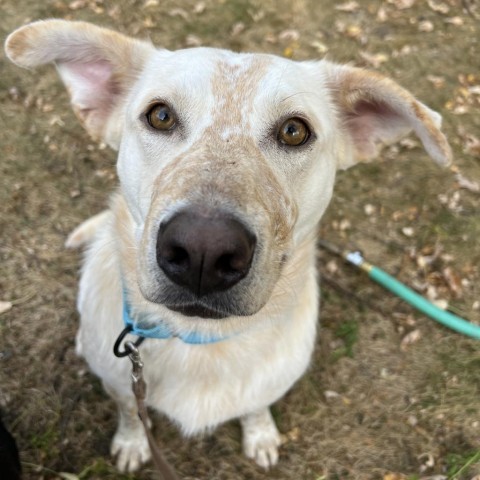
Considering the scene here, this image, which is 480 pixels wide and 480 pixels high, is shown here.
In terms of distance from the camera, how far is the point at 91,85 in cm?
265

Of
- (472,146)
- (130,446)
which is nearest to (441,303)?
(472,146)

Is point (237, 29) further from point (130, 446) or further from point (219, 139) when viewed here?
point (130, 446)

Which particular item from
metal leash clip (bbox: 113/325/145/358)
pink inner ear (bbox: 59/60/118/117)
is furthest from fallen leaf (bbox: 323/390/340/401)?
pink inner ear (bbox: 59/60/118/117)

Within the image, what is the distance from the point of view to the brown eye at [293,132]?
233 cm

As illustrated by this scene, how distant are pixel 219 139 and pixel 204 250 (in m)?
0.64

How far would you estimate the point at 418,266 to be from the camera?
4.61 metres

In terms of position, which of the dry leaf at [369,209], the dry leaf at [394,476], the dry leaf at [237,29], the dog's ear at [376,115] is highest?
the dog's ear at [376,115]

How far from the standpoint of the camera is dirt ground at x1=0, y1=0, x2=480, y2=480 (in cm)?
378

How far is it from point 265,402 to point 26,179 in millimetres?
3063

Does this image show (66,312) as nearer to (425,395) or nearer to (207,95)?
(207,95)

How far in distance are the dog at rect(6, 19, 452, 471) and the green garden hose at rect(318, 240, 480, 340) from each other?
1.35 m

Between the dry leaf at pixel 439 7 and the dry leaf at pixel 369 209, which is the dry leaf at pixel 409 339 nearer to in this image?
the dry leaf at pixel 369 209

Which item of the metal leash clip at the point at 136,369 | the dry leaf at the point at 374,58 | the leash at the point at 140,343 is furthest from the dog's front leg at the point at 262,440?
the dry leaf at the point at 374,58

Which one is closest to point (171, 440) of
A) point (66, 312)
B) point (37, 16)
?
point (66, 312)
